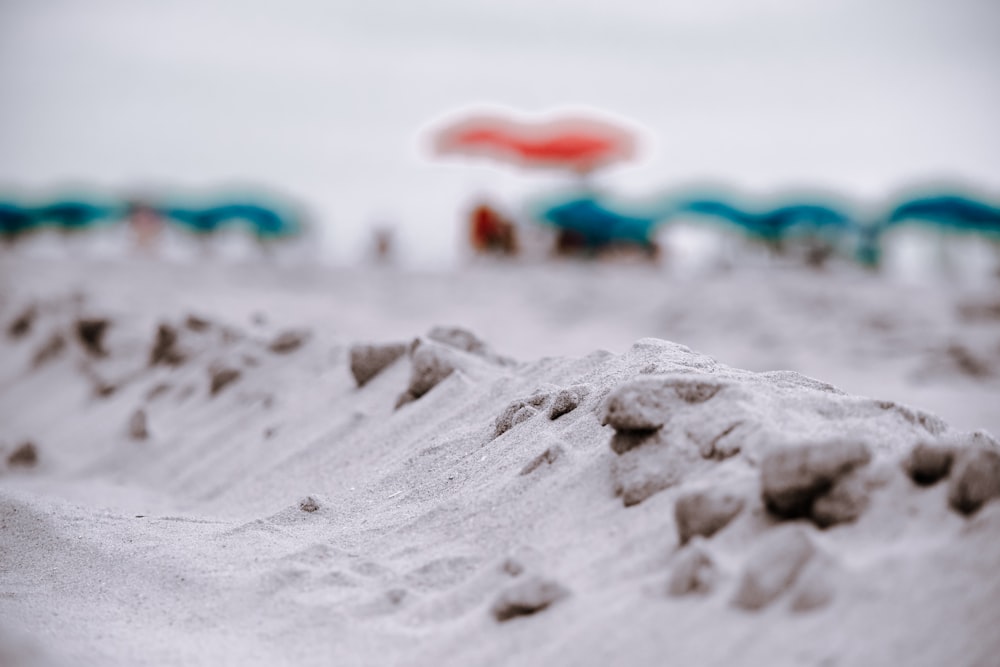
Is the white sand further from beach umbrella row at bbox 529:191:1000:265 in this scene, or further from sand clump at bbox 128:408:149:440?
beach umbrella row at bbox 529:191:1000:265

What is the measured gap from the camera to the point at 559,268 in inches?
589

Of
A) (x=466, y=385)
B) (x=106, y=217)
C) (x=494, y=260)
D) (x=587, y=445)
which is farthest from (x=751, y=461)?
(x=106, y=217)

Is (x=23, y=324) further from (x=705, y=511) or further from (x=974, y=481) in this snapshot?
(x=974, y=481)

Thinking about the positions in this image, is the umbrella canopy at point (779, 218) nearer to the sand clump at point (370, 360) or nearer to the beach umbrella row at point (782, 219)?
the beach umbrella row at point (782, 219)

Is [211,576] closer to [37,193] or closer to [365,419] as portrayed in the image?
[365,419]

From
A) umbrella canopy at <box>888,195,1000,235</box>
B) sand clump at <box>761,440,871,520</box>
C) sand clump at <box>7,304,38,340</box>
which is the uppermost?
sand clump at <box>761,440,871,520</box>

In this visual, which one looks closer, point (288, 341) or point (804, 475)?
point (804, 475)

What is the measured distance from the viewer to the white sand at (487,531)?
1.70 meters

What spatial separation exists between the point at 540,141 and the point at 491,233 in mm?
3982

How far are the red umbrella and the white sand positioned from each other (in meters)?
14.7

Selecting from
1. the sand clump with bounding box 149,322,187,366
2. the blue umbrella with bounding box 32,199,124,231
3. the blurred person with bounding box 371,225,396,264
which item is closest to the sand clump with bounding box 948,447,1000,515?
the sand clump with bounding box 149,322,187,366

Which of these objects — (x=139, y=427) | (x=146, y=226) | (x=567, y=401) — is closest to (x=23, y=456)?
(x=139, y=427)

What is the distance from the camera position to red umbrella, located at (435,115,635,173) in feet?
63.2

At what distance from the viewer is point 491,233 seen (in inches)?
640
